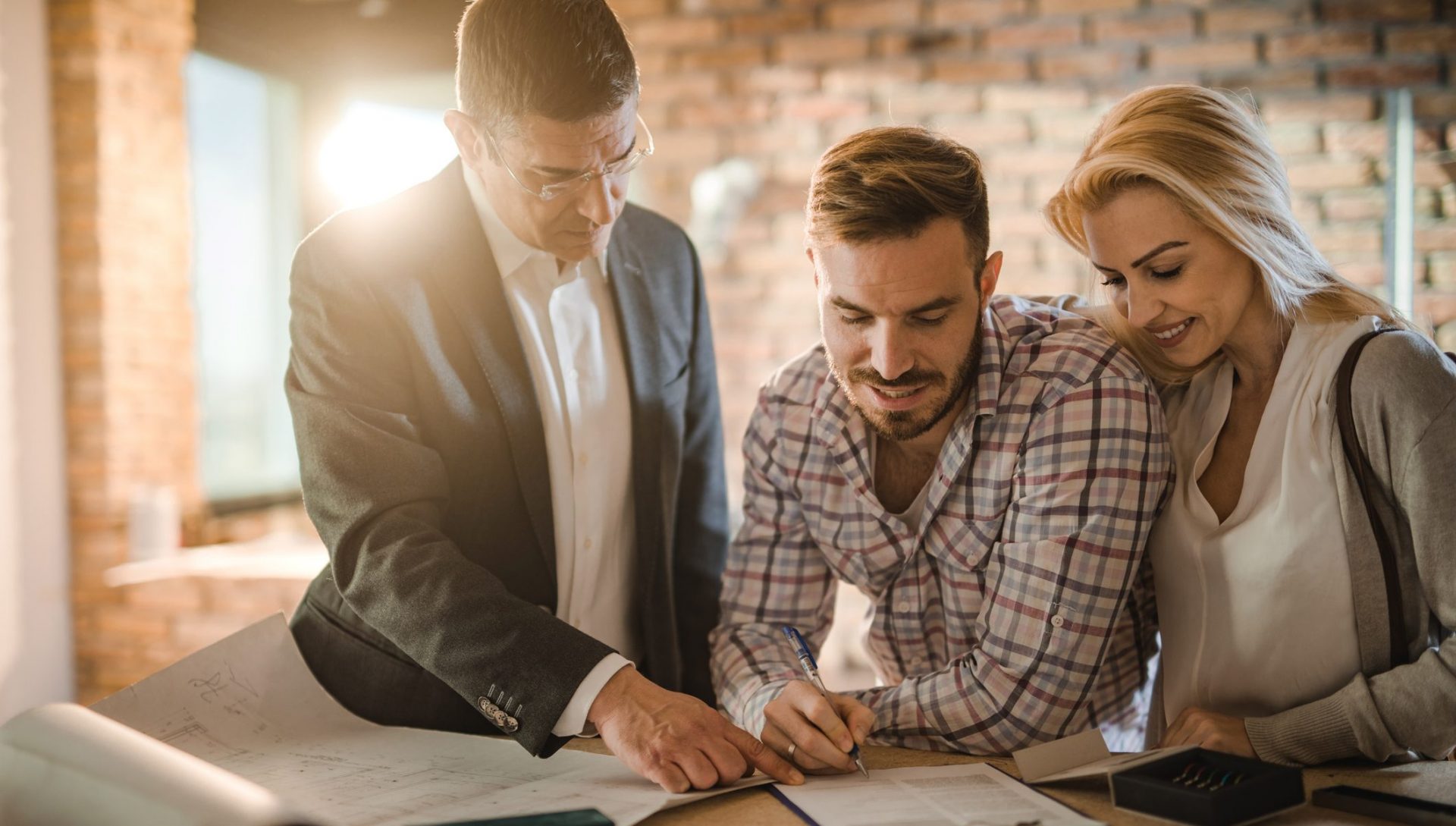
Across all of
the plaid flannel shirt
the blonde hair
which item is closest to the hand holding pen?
the plaid flannel shirt

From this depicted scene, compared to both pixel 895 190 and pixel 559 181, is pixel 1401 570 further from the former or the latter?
pixel 559 181

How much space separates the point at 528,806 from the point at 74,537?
3521 millimetres

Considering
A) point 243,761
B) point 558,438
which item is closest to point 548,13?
point 558,438

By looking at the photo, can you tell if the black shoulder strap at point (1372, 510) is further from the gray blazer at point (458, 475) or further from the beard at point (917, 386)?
the gray blazer at point (458, 475)

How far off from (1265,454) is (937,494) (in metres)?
0.39

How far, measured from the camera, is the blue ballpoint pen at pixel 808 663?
4.10 ft

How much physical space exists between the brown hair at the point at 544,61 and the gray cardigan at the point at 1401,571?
3.22 ft

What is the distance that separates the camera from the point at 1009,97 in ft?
12.1

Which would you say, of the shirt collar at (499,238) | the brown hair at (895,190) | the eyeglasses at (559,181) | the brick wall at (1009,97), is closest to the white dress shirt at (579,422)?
the shirt collar at (499,238)

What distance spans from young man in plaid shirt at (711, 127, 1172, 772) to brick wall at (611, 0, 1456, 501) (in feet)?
7.17

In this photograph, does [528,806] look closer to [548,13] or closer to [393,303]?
[393,303]

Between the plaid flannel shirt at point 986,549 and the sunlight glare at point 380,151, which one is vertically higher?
the sunlight glare at point 380,151

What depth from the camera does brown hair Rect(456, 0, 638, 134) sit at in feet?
4.97

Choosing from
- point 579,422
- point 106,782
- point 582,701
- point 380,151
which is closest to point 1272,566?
point 582,701
